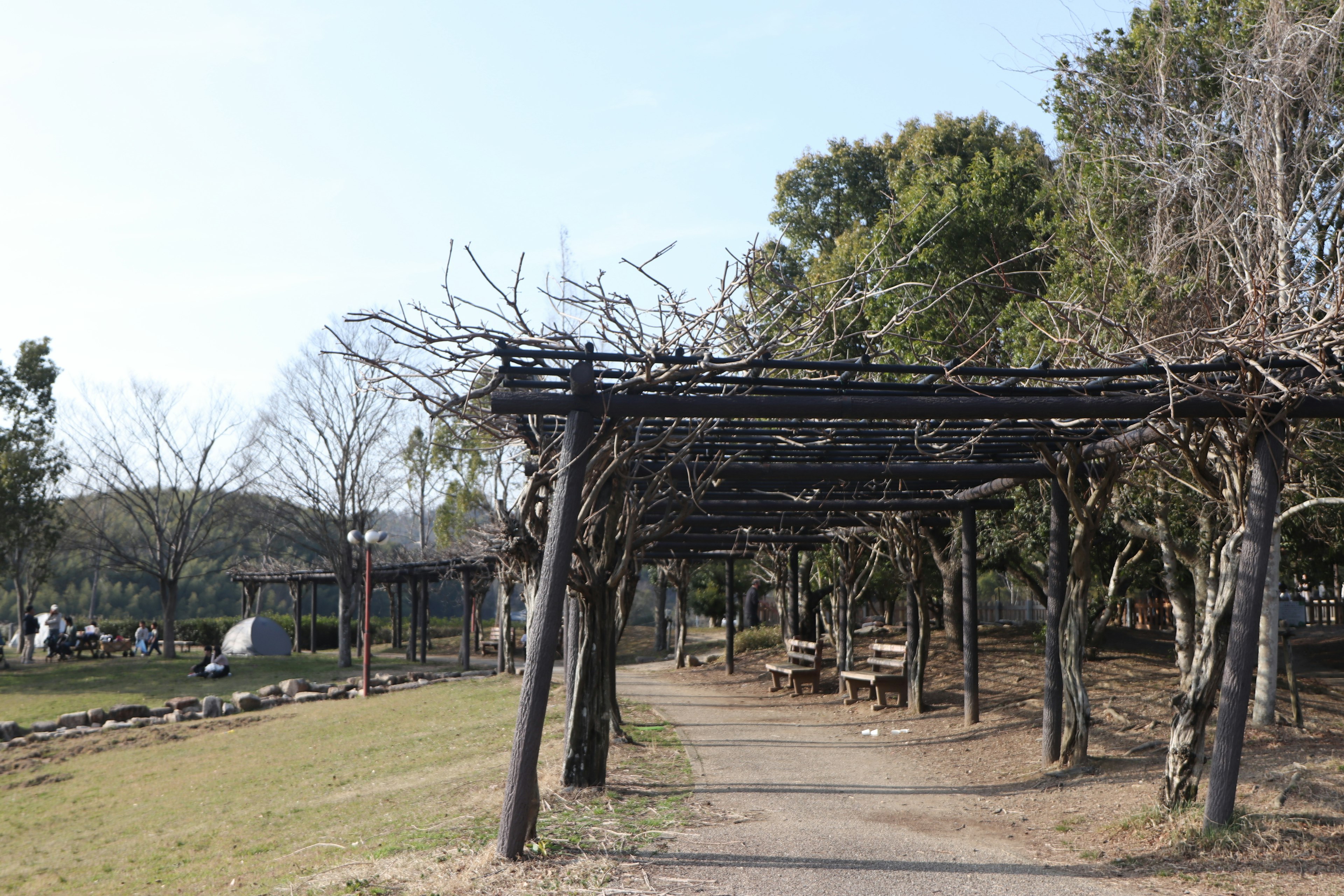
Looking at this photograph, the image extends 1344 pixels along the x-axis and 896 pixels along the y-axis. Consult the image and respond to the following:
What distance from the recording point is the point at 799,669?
16.8 m

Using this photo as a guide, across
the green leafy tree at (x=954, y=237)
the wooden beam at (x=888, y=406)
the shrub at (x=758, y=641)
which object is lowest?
the shrub at (x=758, y=641)

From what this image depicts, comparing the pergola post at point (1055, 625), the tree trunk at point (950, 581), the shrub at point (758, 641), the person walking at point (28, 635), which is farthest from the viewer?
the person walking at point (28, 635)

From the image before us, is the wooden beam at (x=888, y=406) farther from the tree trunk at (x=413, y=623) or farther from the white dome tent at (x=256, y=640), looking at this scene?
the white dome tent at (x=256, y=640)

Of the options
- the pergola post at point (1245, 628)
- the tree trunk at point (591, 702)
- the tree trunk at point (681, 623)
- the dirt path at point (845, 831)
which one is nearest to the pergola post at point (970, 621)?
the dirt path at point (845, 831)

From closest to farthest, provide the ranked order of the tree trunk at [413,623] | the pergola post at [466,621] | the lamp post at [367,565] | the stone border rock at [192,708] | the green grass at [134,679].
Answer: the stone border rock at [192,708], the lamp post at [367,565], the green grass at [134,679], the pergola post at [466,621], the tree trunk at [413,623]

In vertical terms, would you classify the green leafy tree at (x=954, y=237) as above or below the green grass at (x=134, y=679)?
above

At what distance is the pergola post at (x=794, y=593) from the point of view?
65.9 feet

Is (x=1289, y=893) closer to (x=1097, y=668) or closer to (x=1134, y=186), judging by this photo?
(x=1134, y=186)

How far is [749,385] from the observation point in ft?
19.2

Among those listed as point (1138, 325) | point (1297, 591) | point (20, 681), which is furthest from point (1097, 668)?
point (20, 681)

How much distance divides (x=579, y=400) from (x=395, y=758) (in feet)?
25.0

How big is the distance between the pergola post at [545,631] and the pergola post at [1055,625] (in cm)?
493

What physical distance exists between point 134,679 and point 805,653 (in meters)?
17.8

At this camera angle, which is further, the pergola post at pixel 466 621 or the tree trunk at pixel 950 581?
the pergola post at pixel 466 621
